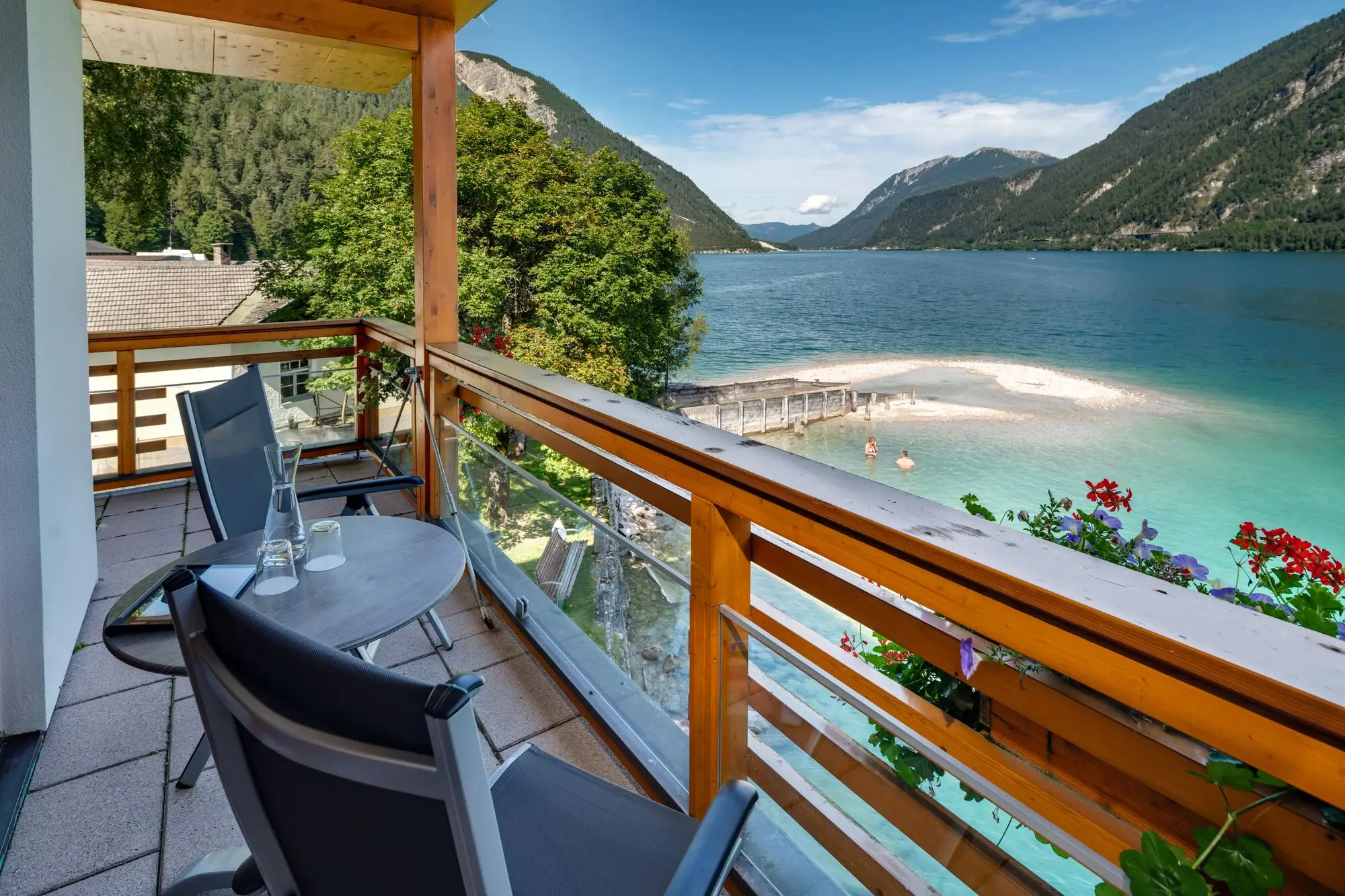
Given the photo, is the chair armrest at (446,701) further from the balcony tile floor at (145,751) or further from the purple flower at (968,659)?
the balcony tile floor at (145,751)

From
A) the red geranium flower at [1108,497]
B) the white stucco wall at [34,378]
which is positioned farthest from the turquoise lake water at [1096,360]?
the white stucco wall at [34,378]

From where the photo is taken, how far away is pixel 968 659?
98 cm

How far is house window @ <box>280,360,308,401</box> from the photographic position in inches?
183

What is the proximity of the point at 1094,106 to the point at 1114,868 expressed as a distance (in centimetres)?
6195

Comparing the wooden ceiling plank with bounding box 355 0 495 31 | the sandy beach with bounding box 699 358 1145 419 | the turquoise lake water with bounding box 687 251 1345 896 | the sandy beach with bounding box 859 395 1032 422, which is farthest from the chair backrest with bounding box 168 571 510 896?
the sandy beach with bounding box 699 358 1145 419

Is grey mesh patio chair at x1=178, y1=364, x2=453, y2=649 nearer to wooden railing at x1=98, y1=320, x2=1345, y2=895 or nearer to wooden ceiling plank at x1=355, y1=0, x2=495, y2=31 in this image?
wooden railing at x1=98, y1=320, x2=1345, y2=895

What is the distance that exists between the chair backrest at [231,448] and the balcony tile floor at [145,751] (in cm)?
61

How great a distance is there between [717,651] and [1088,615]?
0.82 meters

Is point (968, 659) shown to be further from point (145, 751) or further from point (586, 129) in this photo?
point (586, 129)

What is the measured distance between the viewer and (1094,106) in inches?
1996

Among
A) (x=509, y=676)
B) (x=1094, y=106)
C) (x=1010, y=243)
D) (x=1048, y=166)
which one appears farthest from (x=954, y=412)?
(x=509, y=676)

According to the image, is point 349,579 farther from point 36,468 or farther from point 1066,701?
point 1066,701

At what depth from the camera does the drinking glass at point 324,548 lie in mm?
1693

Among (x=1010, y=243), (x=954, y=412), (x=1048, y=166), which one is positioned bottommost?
(x=954, y=412)
